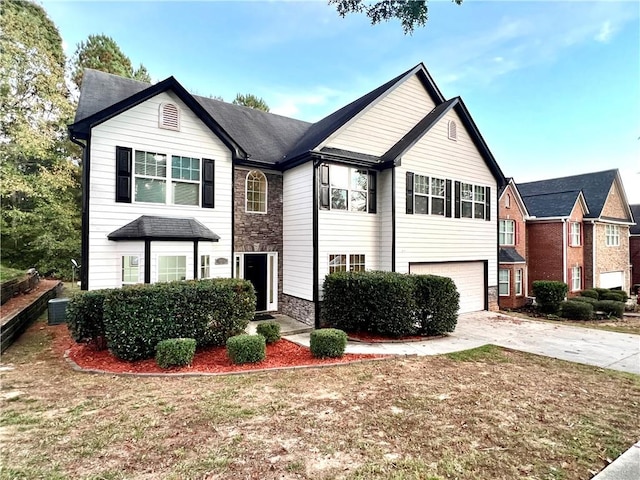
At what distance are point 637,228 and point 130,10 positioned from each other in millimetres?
42720

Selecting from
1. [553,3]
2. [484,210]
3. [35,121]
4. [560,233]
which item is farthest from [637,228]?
[35,121]

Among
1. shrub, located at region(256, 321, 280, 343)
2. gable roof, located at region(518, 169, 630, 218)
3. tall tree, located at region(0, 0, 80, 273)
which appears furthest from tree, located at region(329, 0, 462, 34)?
gable roof, located at region(518, 169, 630, 218)

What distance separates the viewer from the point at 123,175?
9609mm

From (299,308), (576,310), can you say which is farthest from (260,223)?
(576,310)

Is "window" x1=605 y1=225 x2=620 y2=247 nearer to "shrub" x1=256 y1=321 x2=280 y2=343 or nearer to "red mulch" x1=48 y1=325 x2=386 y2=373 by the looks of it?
"red mulch" x1=48 y1=325 x2=386 y2=373

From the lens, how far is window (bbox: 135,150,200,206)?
32.6 feet

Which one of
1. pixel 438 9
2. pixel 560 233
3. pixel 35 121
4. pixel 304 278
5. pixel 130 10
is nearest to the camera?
pixel 438 9

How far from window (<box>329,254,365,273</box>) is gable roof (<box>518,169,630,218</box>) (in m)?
17.0

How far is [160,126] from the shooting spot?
10250 mm

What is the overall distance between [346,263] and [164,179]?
6.62 meters

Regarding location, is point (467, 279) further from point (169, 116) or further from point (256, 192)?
point (169, 116)

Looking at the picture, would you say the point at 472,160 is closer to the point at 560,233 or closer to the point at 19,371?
the point at 560,233

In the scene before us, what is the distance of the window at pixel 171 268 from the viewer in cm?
993

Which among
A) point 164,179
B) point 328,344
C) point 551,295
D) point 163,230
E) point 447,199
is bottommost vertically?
point 551,295
